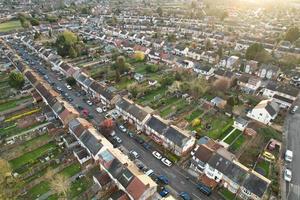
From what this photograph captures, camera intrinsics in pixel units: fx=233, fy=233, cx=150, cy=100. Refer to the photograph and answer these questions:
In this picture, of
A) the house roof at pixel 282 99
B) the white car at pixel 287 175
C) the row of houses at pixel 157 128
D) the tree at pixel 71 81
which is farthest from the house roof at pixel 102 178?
the house roof at pixel 282 99

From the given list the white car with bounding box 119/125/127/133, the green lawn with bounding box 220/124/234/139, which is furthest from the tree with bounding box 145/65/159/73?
the green lawn with bounding box 220/124/234/139

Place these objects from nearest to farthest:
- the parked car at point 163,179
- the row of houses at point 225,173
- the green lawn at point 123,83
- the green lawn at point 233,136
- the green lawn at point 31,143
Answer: the row of houses at point 225,173, the parked car at point 163,179, the green lawn at point 31,143, the green lawn at point 233,136, the green lawn at point 123,83

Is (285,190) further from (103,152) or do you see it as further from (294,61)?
(294,61)

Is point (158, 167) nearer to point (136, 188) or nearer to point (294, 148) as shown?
point (136, 188)

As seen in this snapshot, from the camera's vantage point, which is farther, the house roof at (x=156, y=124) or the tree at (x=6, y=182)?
the house roof at (x=156, y=124)

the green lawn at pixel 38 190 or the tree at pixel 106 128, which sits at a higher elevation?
the tree at pixel 106 128

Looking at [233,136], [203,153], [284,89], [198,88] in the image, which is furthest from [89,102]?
[284,89]

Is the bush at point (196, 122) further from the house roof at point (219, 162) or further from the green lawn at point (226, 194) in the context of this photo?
the green lawn at point (226, 194)

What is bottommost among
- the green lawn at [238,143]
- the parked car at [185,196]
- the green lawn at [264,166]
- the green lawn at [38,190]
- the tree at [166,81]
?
the green lawn at [38,190]
